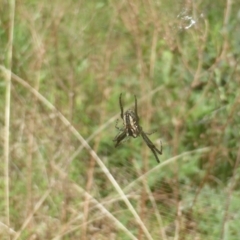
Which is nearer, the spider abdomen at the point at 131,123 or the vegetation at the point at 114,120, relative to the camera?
the spider abdomen at the point at 131,123

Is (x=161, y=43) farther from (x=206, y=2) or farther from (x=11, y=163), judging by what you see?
(x=11, y=163)

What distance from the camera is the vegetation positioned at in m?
1.86

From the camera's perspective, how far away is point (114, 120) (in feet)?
7.11

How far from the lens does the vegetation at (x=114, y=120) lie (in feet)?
6.10

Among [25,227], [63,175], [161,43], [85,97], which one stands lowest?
[25,227]

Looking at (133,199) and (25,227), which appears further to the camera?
(133,199)

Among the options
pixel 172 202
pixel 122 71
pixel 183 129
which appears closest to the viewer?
pixel 172 202

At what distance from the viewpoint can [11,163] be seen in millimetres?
2041

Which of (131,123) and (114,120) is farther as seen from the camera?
(114,120)

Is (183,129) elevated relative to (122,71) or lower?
lower

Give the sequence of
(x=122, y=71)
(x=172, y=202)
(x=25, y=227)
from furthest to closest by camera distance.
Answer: (x=122, y=71), (x=172, y=202), (x=25, y=227)

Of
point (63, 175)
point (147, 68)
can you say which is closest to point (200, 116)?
point (147, 68)

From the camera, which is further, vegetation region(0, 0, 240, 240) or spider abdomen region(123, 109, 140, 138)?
vegetation region(0, 0, 240, 240)

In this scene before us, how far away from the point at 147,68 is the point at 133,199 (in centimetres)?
55
